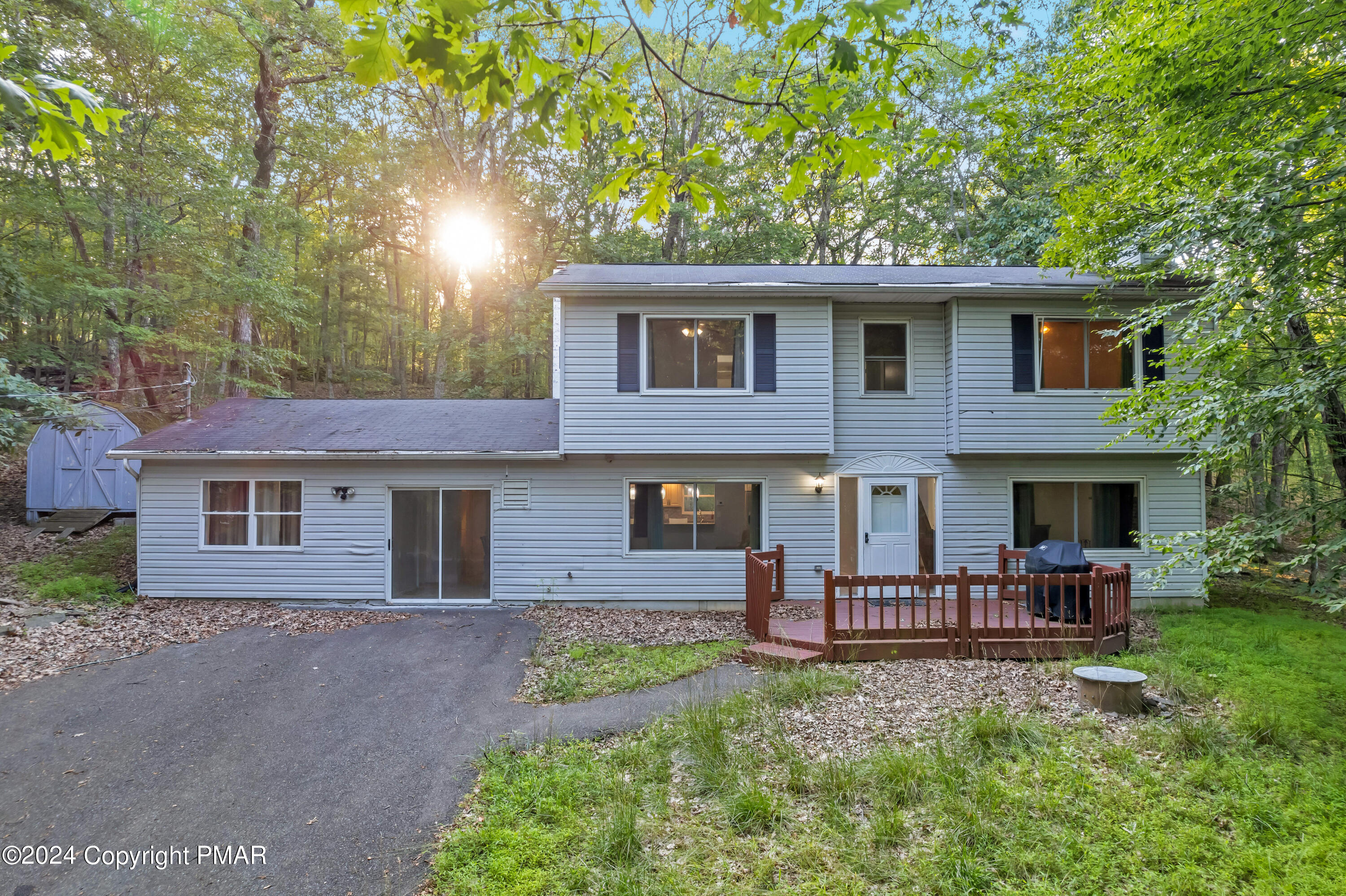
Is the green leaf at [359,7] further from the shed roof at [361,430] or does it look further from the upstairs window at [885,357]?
the upstairs window at [885,357]

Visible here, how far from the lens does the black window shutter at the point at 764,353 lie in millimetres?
9422

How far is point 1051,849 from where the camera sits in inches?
136

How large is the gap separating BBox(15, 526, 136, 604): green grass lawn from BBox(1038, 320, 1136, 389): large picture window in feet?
49.6

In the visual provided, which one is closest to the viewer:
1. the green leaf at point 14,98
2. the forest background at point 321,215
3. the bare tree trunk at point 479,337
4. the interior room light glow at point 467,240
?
the green leaf at point 14,98

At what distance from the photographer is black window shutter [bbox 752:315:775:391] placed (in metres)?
9.42

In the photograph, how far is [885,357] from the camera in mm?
10016

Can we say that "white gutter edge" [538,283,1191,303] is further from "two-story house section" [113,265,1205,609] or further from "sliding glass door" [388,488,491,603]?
"sliding glass door" [388,488,491,603]

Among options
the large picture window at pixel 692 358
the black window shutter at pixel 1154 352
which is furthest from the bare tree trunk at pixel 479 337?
the black window shutter at pixel 1154 352

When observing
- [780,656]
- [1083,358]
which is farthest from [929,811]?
[1083,358]

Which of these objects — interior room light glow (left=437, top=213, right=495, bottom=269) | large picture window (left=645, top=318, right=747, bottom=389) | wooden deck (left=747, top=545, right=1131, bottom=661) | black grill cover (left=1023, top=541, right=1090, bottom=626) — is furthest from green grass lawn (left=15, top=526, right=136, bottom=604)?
black grill cover (left=1023, top=541, right=1090, bottom=626)

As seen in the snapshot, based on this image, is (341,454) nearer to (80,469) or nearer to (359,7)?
(359,7)

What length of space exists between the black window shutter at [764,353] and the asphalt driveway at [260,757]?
442cm

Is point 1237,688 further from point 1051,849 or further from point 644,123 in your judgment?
point 644,123

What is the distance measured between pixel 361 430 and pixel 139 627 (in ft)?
13.3
